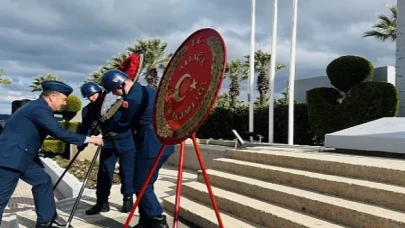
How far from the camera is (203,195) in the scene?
5234mm

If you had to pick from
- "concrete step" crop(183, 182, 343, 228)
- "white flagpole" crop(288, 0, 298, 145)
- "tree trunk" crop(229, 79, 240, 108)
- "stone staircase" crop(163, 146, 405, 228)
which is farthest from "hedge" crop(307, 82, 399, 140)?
"tree trunk" crop(229, 79, 240, 108)

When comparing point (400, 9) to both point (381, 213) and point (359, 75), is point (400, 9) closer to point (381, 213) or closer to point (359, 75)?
point (359, 75)

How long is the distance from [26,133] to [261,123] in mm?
15005

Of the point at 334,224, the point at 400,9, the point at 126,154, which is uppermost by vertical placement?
the point at 400,9

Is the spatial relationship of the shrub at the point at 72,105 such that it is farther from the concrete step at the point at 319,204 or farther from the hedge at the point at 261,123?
the concrete step at the point at 319,204

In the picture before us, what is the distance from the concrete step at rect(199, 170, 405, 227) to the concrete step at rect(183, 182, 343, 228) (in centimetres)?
10

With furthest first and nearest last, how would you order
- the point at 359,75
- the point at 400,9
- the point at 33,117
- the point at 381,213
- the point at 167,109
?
the point at 359,75
the point at 400,9
the point at 33,117
the point at 381,213
the point at 167,109

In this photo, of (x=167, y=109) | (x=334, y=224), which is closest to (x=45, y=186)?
(x=167, y=109)

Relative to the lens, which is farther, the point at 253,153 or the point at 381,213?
the point at 253,153

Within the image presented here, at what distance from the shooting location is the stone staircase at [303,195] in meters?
3.76

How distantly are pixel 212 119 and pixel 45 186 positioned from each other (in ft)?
53.3

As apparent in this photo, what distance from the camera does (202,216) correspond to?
4504 mm

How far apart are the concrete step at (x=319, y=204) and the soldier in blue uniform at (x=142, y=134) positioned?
125cm

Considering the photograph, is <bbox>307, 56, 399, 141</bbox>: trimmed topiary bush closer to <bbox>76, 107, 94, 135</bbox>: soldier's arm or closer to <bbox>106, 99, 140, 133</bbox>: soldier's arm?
<bbox>76, 107, 94, 135</bbox>: soldier's arm
